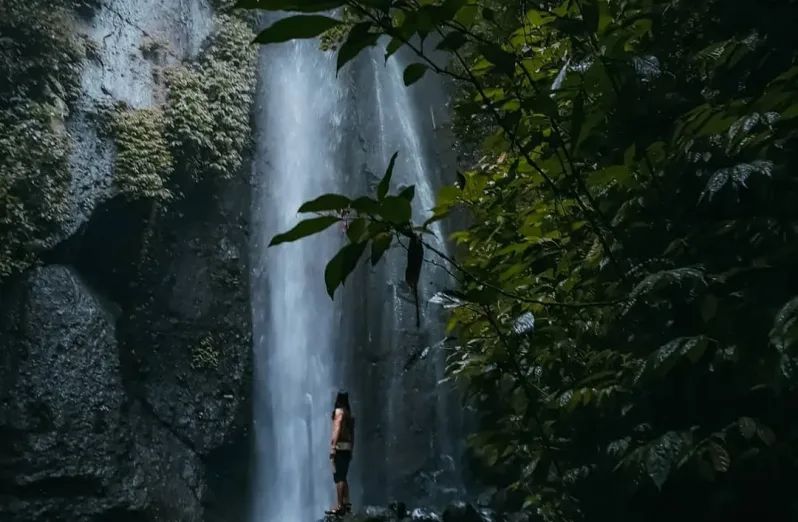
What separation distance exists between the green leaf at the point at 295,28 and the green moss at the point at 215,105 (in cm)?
933

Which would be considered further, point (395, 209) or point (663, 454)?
point (663, 454)

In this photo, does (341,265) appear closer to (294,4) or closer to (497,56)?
(294,4)

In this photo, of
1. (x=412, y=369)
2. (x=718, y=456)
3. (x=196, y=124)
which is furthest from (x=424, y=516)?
(x=196, y=124)

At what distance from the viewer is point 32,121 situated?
320 inches

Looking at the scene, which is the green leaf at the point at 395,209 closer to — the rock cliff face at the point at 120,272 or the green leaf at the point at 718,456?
the green leaf at the point at 718,456

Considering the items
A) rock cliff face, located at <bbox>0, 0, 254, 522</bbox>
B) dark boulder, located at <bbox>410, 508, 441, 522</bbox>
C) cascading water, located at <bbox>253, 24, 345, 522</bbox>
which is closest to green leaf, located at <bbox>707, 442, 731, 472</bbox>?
dark boulder, located at <bbox>410, 508, 441, 522</bbox>

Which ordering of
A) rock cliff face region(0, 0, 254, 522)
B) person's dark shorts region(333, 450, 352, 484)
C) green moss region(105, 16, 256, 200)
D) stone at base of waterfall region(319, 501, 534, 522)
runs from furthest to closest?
green moss region(105, 16, 256, 200)
rock cliff face region(0, 0, 254, 522)
person's dark shorts region(333, 450, 352, 484)
stone at base of waterfall region(319, 501, 534, 522)

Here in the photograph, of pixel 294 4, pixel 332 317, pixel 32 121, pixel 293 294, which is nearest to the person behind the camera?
pixel 294 4

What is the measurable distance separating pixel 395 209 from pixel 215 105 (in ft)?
33.6

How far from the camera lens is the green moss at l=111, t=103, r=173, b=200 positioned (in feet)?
29.1

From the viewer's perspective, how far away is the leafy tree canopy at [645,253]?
51.4 inches

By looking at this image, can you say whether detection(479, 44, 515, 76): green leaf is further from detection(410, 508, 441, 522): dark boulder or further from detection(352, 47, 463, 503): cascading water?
detection(352, 47, 463, 503): cascading water

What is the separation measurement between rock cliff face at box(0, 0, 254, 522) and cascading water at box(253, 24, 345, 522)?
414 millimetres

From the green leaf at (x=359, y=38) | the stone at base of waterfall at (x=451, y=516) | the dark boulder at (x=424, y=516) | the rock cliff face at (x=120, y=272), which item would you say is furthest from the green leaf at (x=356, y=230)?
Answer: the rock cliff face at (x=120, y=272)
